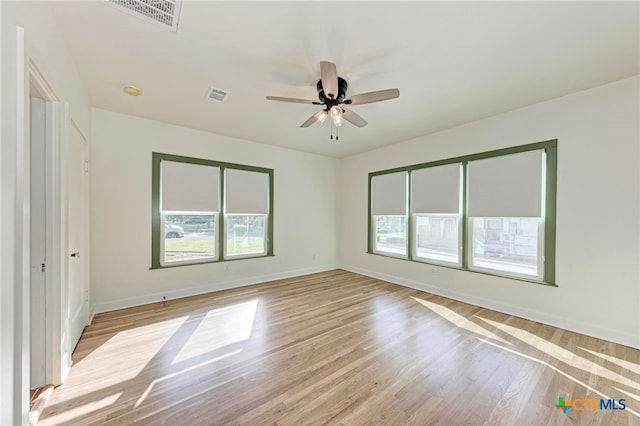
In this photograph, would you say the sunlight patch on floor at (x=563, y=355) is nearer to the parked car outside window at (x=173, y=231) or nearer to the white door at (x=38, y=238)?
the white door at (x=38, y=238)

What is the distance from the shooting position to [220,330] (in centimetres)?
289

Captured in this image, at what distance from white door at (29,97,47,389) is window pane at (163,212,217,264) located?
212cm

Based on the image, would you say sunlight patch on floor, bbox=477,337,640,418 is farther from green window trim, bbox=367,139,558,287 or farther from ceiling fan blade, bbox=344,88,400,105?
ceiling fan blade, bbox=344,88,400,105

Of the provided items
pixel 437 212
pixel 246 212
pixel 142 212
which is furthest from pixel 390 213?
pixel 142 212

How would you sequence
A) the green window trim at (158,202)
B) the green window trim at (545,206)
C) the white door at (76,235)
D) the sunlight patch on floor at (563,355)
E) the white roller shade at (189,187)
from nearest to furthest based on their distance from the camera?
the sunlight patch on floor at (563,355), the white door at (76,235), the green window trim at (545,206), the green window trim at (158,202), the white roller shade at (189,187)

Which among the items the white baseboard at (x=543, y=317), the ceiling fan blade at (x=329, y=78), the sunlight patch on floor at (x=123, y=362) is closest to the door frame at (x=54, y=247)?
the sunlight patch on floor at (x=123, y=362)

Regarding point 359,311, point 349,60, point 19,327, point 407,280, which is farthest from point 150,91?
point 407,280

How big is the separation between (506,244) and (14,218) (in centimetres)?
490

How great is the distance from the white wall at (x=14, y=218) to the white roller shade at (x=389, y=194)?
15.9ft

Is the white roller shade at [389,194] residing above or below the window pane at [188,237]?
above

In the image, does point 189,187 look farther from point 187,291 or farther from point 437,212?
point 437,212

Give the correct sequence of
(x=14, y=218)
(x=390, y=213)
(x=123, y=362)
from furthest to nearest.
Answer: (x=390, y=213)
(x=123, y=362)
(x=14, y=218)

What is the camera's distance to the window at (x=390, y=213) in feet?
16.3

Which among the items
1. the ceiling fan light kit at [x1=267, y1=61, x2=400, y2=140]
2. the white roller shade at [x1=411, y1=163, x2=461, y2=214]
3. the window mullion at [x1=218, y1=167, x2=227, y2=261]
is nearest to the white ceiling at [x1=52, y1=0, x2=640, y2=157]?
the ceiling fan light kit at [x1=267, y1=61, x2=400, y2=140]
